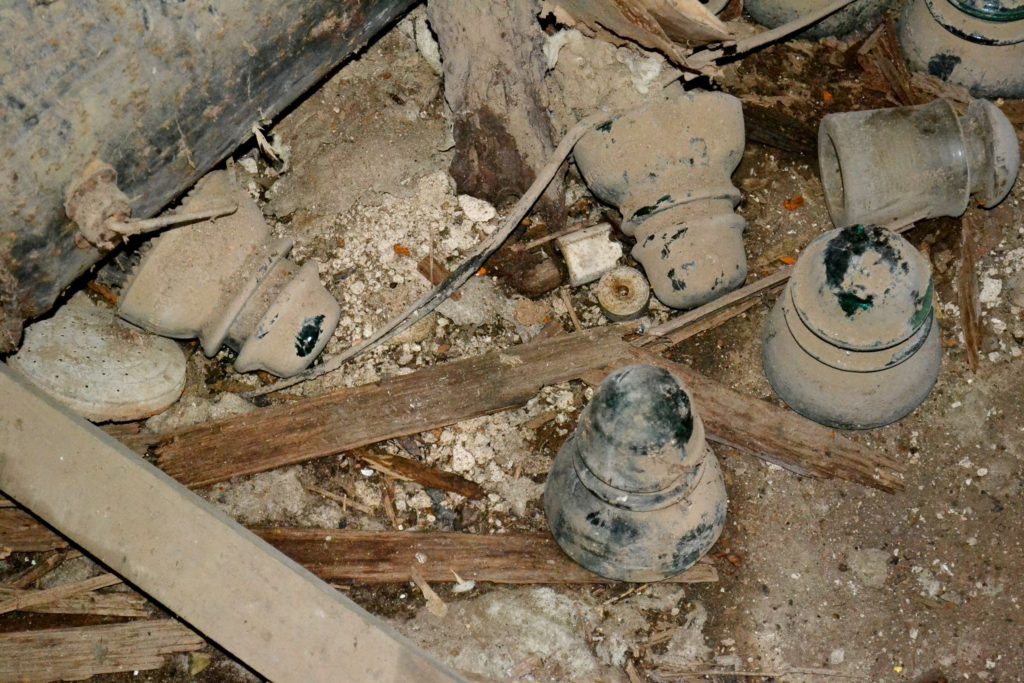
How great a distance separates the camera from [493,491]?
14.6 ft

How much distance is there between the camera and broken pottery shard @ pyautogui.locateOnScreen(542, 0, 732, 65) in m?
4.23

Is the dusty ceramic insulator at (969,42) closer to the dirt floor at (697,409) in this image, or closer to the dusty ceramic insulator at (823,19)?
the dusty ceramic insulator at (823,19)

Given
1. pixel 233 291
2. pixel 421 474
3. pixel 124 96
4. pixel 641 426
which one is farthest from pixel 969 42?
pixel 124 96

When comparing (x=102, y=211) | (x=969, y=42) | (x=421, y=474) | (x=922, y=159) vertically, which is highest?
(x=102, y=211)

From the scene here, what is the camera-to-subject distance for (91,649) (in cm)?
420

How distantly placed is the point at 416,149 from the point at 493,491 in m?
1.65

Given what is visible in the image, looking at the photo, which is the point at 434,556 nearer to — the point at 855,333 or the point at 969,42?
the point at 855,333

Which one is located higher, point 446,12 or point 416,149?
point 446,12

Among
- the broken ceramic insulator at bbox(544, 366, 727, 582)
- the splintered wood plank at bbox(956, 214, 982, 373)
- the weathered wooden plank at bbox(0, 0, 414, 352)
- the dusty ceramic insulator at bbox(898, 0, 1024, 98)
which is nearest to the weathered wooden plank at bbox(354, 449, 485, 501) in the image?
the broken ceramic insulator at bbox(544, 366, 727, 582)

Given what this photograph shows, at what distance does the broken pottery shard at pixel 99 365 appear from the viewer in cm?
443

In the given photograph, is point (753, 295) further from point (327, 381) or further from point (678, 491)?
point (327, 381)

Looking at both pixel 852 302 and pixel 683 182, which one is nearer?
pixel 852 302

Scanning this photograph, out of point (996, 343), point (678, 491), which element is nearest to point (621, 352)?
point (678, 491)

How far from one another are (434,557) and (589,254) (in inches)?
58.3
